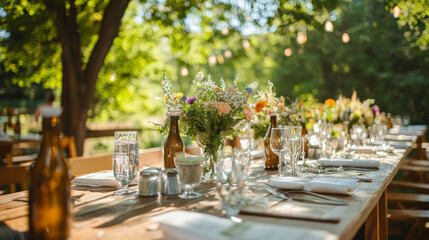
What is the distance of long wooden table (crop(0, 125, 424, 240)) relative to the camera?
105 cm

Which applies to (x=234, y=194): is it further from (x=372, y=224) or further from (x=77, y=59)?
(x=77, y=59)

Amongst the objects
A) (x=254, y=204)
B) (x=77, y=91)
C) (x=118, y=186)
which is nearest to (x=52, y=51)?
(x=77, y=91)

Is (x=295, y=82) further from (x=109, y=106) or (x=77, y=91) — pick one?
(x=77, y=91)

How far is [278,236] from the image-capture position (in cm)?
89

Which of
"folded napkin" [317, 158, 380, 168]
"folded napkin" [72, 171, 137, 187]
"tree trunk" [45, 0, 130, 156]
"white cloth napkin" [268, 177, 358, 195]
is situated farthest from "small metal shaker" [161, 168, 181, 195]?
"tree trunk" [45, 0, 130, 156]

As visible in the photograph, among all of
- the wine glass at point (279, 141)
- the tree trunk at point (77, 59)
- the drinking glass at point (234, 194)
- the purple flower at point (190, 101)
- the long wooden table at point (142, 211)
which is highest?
the tree trunk at point (77, 59)

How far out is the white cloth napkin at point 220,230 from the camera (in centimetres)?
89

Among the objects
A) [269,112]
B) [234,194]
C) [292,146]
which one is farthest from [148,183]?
[269,112]

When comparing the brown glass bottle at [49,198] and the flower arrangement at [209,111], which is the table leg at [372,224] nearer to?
the flower arrangement at [209,111]

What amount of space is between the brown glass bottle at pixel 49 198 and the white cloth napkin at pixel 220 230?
0.24 metres

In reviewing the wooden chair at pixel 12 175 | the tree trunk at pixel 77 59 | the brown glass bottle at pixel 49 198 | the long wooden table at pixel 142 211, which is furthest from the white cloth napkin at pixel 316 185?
the tree trunk at pixel 77 59

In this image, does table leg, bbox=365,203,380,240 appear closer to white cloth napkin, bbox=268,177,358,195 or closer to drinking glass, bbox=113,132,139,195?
white cloth napkin, bbox=268,177,358,195

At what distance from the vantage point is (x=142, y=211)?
1307mm

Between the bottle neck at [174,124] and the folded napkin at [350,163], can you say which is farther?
the folded napkin at [350,163]
